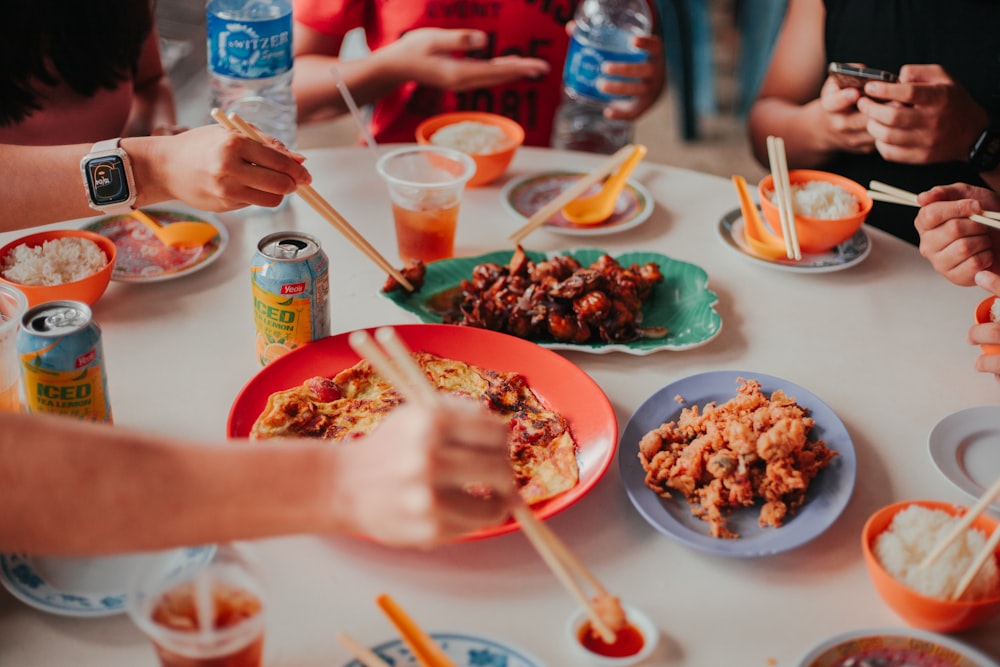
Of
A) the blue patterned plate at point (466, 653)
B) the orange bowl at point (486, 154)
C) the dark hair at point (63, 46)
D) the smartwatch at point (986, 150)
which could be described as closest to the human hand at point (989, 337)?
the smartwatch at point (986, 150)

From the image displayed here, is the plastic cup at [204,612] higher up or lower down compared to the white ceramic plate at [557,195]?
higher up

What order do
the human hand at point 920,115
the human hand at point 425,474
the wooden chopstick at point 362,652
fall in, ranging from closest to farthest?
the human hand at point 425,474, the wooden chopstick at point 362,652, the human hand at point 920,115

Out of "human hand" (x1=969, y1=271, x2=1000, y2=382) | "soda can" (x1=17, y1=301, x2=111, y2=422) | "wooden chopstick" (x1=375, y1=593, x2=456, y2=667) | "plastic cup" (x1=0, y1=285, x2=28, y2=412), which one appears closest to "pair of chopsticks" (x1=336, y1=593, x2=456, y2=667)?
"wooden chopstick" (x1=375, y1=593, x2=456, y2=667)

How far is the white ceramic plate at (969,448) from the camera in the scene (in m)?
1.34

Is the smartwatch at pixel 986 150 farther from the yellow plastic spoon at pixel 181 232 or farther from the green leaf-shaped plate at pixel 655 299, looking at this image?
the yellow plastic spoon at pixel 181 232

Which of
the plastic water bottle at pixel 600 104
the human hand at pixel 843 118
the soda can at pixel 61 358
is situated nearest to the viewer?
the soda can at pixel 61 358

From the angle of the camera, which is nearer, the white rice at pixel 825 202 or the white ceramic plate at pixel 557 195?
the white rice at pixel 825 202

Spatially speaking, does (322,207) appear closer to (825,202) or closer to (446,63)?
(446,63)

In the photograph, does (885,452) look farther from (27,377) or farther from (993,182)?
(27,377)

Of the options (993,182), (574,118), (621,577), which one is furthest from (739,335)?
(574,118)

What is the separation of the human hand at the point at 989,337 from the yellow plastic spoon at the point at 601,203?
82 cm

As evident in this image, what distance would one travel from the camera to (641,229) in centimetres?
207

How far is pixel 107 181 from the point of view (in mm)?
1513

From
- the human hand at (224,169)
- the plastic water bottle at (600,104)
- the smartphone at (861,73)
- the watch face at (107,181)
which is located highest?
the smartphone at (861,73)
